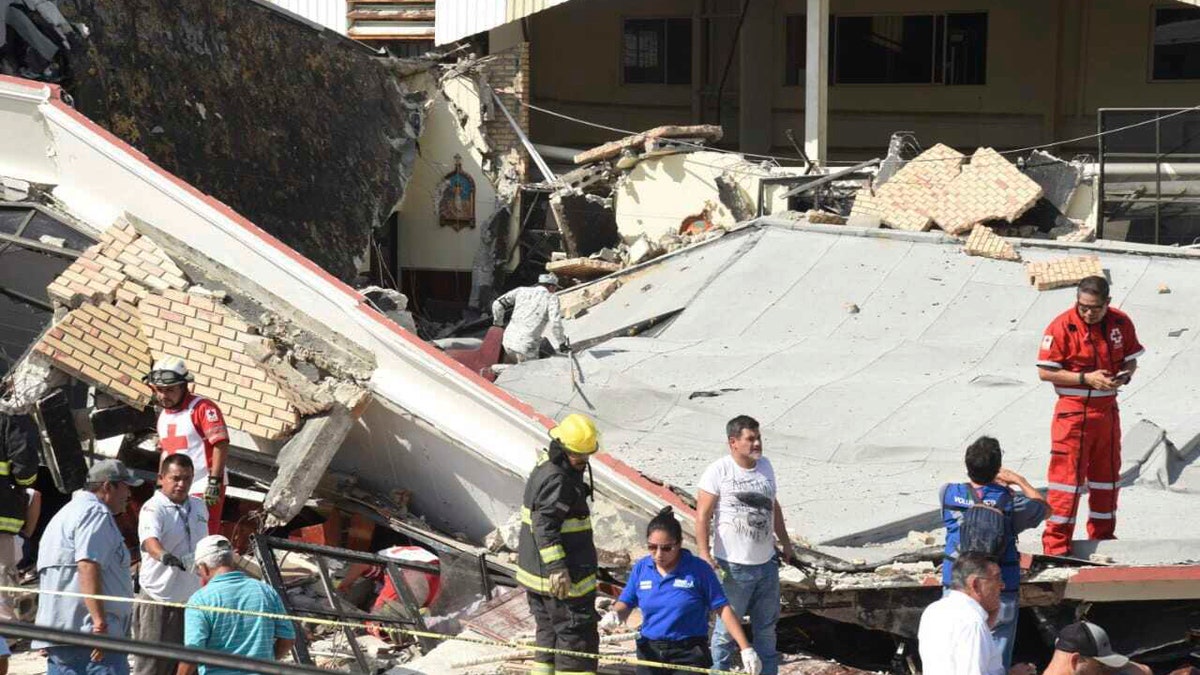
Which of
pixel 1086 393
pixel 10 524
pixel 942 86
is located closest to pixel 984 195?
pixel 1086 393

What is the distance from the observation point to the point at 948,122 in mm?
26031

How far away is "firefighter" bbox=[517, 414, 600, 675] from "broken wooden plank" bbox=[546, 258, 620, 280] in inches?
405

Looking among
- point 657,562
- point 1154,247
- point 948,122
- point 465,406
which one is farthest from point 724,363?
point 948,122

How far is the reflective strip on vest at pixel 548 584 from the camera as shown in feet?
24.6

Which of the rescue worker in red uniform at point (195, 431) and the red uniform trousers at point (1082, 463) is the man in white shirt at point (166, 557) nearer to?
the rescue worker in red uniform at point (195, 431)

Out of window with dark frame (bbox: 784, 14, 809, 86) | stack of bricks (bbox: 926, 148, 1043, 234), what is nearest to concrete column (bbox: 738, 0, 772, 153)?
window with dark frame (bbox: 784, 14, 809, 86)

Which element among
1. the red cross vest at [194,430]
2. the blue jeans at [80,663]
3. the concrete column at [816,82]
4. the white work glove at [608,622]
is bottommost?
the white work glove at [608,622]

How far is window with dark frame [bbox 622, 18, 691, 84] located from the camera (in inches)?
1075

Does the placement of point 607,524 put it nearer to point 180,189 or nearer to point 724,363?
point 724,363

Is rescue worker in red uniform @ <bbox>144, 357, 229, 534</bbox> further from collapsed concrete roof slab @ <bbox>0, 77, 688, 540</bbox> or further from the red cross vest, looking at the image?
collapsed concrete roof slab @ <bbox>0, 77, 688, 540</bbox>

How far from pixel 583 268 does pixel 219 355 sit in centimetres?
797

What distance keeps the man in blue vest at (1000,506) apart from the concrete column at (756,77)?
Answer: 19.1 meters

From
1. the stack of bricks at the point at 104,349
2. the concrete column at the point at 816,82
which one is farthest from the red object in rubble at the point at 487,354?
the concrete column at the point at 816,82

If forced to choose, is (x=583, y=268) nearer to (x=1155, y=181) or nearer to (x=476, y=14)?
(x=476, y=14)
